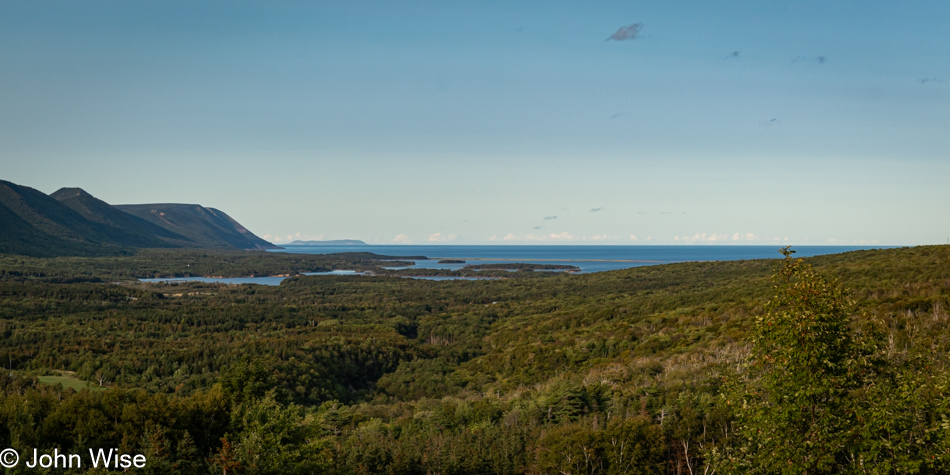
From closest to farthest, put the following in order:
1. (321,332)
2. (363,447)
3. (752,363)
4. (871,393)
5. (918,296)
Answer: (871,393)
(752,363)
(363,447)
(918,296)
(321,332)

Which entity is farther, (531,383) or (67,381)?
(67,381)

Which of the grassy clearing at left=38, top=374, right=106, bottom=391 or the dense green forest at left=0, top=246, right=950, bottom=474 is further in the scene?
the grassy clearing at left=38, top=374, right=106, bottom=391

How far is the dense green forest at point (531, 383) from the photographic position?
601 inches

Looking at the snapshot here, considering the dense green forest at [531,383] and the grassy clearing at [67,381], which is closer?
the dense green forest at [531,383]

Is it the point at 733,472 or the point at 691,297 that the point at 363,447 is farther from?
the point at 691,297

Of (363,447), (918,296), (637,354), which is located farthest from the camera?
(637,354)

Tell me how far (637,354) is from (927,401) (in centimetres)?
4923

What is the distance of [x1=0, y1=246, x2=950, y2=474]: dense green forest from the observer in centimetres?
1527

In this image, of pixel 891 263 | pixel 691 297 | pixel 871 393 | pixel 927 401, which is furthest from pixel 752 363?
pixel 691 297

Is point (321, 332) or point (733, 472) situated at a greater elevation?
point (733, 472)

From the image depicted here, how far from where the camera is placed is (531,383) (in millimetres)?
64125

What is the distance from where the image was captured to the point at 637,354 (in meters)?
63.6

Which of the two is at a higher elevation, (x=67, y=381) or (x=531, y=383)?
(x=531, y=383)

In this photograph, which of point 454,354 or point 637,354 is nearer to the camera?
point 637,354
